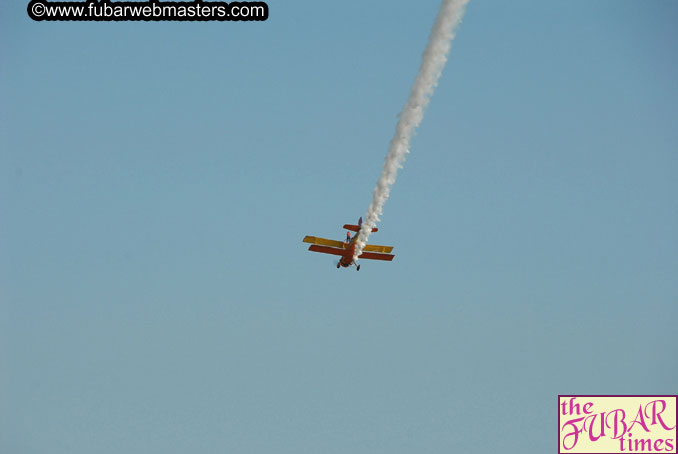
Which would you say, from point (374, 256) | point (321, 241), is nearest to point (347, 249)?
point (321, 241)

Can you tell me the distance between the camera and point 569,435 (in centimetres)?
6097

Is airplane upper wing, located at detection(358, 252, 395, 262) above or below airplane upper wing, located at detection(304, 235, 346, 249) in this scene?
above

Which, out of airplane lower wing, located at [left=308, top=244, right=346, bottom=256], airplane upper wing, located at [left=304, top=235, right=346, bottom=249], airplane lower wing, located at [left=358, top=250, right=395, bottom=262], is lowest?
airplane lower wing, located at [left=308, top=244, right=346, bottom=256]

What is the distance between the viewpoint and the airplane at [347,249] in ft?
219

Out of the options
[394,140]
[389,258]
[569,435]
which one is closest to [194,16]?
[394,140]

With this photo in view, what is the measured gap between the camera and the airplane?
66.8 metres

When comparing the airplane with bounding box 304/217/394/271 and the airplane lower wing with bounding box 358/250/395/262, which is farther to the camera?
the airplane lower wing with bounding box 358/250/395/262

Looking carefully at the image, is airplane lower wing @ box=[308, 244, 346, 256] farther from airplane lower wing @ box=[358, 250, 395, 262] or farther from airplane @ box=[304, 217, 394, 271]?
airplane lower wing @ box=[358, 250, 395, 262]

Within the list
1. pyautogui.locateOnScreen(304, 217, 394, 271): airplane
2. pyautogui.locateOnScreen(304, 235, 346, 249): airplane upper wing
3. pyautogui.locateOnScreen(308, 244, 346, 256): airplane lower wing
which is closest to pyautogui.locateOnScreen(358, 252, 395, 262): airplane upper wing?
pyautogui.locateOnScreen(304, 217, 394, 271): airplane

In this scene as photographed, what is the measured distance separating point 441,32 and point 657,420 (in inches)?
1060

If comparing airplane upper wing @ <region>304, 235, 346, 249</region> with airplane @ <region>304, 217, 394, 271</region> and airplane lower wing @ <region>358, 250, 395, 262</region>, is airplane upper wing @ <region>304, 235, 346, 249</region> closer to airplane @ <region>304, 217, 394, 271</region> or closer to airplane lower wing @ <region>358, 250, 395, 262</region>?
airplane @ <region>304, 217, 394, 271</region>

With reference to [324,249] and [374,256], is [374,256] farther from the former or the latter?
[324,249]

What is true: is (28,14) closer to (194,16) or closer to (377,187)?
(194,16)

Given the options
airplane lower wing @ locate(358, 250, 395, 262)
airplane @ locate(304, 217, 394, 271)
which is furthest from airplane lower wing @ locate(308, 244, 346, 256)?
airplane lower wing @ locate(358, 250, 395, 262)
